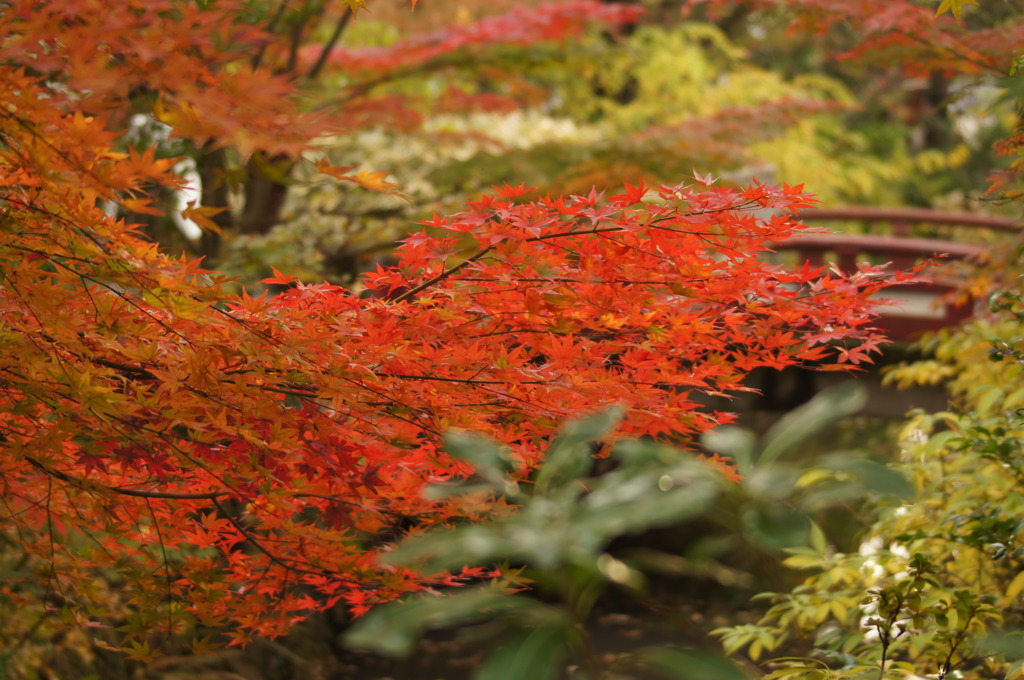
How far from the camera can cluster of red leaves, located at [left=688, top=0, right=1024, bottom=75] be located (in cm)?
458

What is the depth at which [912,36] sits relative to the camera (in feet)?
15.9

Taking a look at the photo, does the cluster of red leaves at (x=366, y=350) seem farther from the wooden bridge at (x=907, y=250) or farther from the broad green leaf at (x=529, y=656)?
the wooden bridge at (x=907, y=250)

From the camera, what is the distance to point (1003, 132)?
15727 millimetres

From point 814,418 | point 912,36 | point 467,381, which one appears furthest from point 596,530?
point 912,36

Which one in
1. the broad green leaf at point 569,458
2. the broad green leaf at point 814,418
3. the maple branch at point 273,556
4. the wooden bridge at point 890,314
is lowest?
the wooden bridge at point 890,314

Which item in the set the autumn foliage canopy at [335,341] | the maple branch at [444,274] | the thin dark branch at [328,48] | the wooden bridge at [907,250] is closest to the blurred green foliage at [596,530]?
the autumn foliage canopy at [335,341]

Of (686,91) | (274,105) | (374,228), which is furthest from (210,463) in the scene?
(686,91)

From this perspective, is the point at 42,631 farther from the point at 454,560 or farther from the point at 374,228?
the point at 454,560

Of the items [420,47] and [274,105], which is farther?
[420,47]

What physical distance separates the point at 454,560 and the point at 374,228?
19.5 feet

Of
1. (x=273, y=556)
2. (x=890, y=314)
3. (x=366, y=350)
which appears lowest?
(x=890, y=314)

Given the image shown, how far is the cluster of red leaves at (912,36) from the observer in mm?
4582

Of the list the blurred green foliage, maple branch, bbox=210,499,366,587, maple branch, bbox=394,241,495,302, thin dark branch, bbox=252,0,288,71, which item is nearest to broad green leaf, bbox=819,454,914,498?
the blurred green foliage

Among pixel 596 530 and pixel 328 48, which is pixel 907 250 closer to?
pixel 328 48
